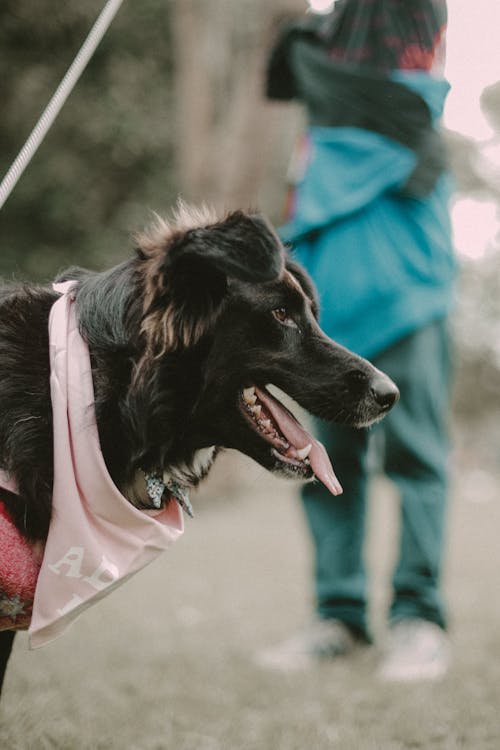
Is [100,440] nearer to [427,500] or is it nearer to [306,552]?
[427,500]

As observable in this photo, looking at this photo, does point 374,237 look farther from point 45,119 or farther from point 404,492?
point 45,119

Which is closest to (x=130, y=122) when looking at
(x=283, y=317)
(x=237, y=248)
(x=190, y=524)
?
(x=190, y=524)

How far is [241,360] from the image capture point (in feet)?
7.82

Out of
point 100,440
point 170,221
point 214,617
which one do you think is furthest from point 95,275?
point 214,617

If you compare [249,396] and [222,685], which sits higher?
[249,396]

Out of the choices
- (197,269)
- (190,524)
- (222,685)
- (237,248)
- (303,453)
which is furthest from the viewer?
(190,524)

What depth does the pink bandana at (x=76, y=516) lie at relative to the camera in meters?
2.17

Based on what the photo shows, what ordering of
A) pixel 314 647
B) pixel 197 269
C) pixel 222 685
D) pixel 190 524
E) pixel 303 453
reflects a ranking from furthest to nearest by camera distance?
pixel 190 524 → pixel 314 647 → pixel 222 685 → pixel 303 453 → pixel 197 269

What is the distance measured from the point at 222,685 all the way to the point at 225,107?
960cm

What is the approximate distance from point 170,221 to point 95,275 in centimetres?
29

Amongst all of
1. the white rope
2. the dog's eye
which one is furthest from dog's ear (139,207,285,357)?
the white rope

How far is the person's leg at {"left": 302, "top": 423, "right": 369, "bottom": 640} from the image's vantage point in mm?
3809

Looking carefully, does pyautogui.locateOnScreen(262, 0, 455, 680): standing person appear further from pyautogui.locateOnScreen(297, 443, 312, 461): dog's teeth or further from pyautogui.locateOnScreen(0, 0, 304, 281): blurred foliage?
pyautogui.locateOnScreen(0, 0, 304, 281): blurred foliage

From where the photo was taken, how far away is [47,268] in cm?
1295
